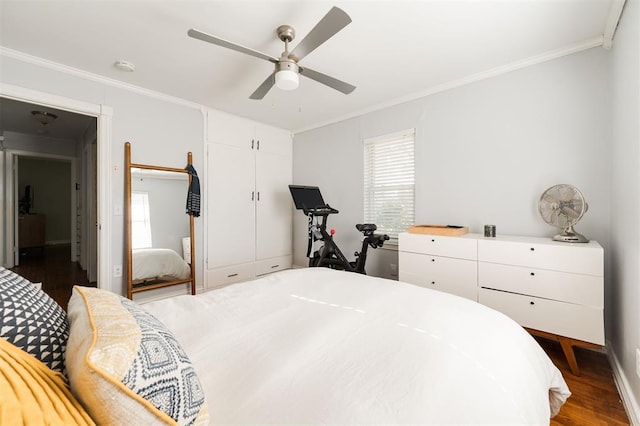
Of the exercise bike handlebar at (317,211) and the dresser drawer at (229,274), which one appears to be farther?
the dresser drawer at (229,274)

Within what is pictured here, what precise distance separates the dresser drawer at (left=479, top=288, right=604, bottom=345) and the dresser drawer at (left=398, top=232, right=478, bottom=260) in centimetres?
34

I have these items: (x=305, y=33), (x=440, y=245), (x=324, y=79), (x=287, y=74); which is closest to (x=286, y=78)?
(x=287, y=74)

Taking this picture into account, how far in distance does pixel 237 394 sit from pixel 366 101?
10.9ft

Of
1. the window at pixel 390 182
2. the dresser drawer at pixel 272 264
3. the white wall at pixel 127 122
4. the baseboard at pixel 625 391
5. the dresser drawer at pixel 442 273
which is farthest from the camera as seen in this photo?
the dresser drawer at pixel 272 264

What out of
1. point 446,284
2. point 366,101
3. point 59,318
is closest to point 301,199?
point 366,101

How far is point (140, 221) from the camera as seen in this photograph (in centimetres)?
310

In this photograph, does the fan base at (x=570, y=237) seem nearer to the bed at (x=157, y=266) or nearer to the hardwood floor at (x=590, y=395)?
the hardwood floor at (x=590, y=395)

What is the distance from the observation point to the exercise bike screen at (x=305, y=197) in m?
3.52

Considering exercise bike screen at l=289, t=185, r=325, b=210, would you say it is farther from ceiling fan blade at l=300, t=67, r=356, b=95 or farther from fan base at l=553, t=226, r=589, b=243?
fan base at l=553, t=226, r=589, b=243

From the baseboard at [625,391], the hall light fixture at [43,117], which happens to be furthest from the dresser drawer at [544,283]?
the hall light fixture at [43,117]

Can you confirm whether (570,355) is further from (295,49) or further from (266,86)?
(266,86)

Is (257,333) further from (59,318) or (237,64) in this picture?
(237,64)

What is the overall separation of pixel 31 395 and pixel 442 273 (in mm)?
2540

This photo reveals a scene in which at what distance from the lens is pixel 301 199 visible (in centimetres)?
358
